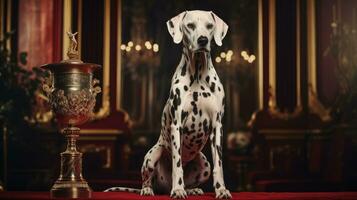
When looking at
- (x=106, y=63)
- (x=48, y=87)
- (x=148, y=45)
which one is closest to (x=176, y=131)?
(x=48, y=87)

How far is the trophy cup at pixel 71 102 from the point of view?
4023 mm

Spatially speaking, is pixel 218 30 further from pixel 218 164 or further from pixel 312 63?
pixel 312 63

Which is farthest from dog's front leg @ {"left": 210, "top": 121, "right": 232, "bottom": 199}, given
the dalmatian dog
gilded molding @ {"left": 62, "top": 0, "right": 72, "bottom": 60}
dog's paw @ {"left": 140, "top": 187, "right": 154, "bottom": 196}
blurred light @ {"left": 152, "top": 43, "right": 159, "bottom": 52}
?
blurred light @ {"left": 152, "top": 43, "right": 159, "bottom": 52}

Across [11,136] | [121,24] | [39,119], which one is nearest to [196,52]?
[11,136]

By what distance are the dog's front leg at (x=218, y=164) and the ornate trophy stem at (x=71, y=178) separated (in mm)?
728

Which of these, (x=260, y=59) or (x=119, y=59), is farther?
(x=260, y=59)

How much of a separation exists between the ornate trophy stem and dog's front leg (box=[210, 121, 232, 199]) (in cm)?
73

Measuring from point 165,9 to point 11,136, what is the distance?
12.6ft

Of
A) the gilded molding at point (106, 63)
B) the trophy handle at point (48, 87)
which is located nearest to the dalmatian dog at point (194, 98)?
the trophy handle at point (48, 87)

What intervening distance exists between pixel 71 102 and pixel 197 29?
0.84m

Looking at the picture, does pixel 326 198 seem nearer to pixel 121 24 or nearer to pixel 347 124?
pixel 347 124

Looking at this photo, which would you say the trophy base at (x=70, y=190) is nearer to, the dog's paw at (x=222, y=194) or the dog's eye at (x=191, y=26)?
the dog's paw at (x=222, y=194)

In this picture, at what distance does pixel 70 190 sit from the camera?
12.9 ft

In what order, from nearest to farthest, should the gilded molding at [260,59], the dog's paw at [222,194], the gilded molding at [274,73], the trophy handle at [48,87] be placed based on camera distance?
the dog's paw at [222,194], the trophy handle at [48,87], the gilded molding at [274,73], the gilded molding at [260,59]
